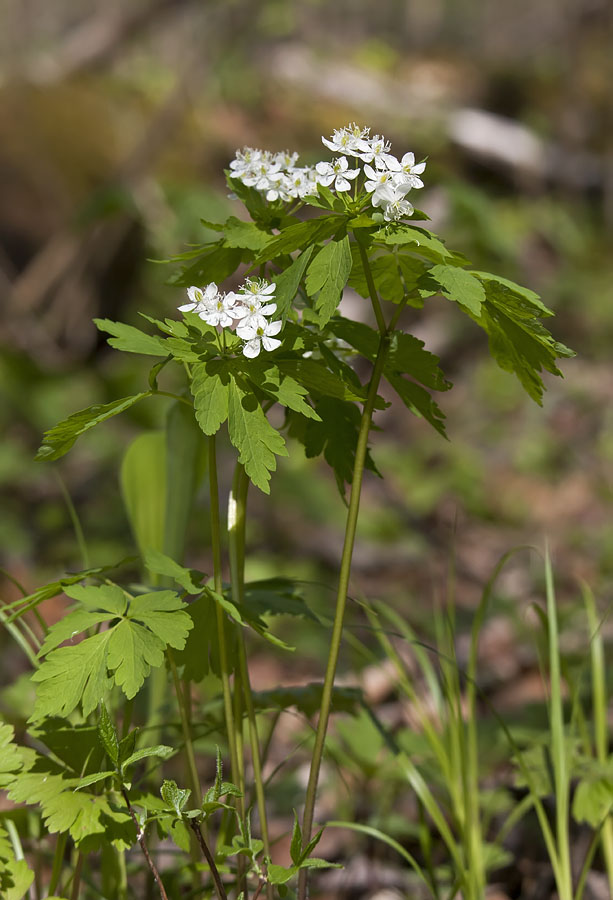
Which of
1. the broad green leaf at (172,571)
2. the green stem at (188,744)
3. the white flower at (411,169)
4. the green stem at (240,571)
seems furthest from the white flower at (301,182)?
the green stem at (188,744)

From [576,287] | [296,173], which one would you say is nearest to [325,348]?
[296,173]

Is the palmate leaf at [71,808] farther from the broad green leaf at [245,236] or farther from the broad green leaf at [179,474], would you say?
the broad green leaf at [245,236]

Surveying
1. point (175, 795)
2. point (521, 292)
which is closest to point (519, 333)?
point (521, 292)

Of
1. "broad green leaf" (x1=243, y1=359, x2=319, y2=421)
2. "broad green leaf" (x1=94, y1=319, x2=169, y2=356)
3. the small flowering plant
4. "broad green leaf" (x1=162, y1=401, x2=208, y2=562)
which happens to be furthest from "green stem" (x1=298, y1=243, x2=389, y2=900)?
"broad green leaf" (x1=162, y1=401, x2=208, y2=562)

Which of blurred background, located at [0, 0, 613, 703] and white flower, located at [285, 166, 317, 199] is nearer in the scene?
white flower, located at [285, 166, 317, 199]

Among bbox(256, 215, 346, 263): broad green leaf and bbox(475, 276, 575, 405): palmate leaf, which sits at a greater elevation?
bbox(256, 215, 346, 263): broad green leaf

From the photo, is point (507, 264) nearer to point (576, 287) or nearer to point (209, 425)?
point (576, 287)

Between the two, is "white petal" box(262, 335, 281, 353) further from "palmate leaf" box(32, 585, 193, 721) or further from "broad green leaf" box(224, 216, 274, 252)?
"palmate leaf" box(32, 585, 193, 721)

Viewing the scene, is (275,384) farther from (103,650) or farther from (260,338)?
(103,650)

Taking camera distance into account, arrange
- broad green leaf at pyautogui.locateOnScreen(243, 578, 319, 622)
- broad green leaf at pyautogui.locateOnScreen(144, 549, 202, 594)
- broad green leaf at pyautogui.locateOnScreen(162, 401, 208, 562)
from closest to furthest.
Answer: broad green leaf at pyautogui.locateOnScreen(144, 549, 202, 594)
broad green leaf at pyautogui.locateOnScreen(243, 578, 319, 622)
broad green leaf at pyautogui.locateOnScreen(162, 401, 208, 562)
